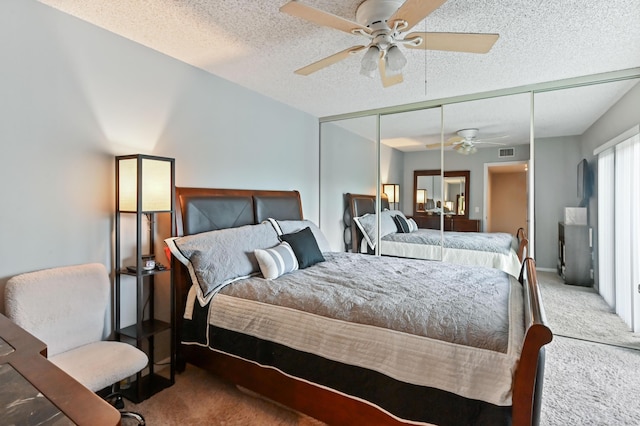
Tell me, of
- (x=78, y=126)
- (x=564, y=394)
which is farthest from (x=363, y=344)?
(x=78, y=126)

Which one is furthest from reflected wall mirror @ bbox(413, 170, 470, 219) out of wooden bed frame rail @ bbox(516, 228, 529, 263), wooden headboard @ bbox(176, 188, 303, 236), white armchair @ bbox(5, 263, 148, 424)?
white armchair @ bbox(5, 263, 148, 424)

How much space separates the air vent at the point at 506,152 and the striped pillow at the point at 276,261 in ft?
8.56

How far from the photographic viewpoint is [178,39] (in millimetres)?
2395

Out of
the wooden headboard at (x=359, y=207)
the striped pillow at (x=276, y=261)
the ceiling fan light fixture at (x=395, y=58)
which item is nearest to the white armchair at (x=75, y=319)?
the striped pillow at (x=276, y=261)

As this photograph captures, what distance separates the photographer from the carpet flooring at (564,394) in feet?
6.38

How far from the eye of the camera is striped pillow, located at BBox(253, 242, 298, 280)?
2488 mm

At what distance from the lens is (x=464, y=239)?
373 centimetres

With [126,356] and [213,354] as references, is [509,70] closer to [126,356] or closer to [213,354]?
[213,354]

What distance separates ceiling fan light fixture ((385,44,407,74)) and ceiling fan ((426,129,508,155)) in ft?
6.80

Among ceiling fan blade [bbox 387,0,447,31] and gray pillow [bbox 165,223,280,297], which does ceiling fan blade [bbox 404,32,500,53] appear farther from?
gray pillow [bbox 165,223,280,297]

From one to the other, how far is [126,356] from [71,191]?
1124 millimetres

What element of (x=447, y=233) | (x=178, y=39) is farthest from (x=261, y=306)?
(x=447, y=233)

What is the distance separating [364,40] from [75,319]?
8.81 ft

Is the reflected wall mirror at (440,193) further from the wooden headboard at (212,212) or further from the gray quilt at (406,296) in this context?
the wooden headboard at (212,212)
